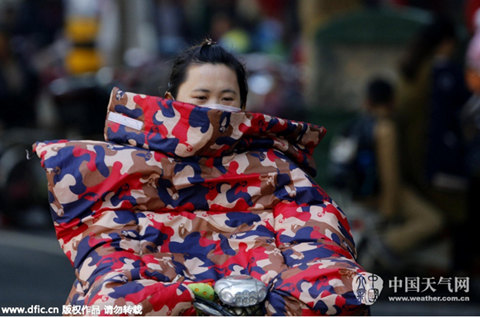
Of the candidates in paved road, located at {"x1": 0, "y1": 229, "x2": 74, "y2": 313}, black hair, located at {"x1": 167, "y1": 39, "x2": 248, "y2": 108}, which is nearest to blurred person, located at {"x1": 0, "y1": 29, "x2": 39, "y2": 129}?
paved road, located at {"x1": 0, "y1": 229, "x2": 74, "y2": 313}

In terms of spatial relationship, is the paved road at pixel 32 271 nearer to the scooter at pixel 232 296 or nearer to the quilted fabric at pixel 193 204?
the quilted fabric at pixel 193 204

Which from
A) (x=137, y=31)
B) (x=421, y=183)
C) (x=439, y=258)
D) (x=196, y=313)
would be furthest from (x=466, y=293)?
(x=137, y=31)

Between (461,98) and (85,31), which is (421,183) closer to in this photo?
(461,98)

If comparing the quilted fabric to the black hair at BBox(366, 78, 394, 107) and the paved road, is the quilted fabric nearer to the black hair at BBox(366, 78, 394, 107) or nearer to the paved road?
the paved road

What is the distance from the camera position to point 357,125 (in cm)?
663

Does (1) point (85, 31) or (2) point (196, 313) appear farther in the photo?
(1) point (85, 31)

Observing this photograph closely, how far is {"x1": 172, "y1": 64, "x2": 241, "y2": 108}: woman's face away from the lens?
3.61 meters

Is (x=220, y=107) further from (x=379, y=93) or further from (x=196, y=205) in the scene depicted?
(x=379, y=93)

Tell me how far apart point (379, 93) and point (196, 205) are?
339 centimetres

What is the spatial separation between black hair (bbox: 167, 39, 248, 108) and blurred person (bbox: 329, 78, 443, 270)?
281cm

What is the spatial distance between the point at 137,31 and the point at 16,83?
693 cm

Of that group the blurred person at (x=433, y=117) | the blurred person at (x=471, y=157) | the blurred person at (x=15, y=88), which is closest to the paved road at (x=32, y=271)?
the blurred person at (x=15, y=88)

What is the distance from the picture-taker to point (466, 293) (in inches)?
266

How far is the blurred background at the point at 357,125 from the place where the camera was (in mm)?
6551
